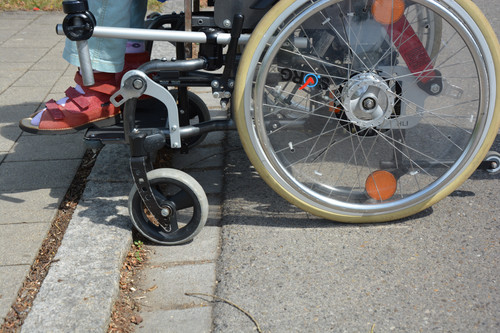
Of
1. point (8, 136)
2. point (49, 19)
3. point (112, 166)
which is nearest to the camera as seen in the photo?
point (112, 166)

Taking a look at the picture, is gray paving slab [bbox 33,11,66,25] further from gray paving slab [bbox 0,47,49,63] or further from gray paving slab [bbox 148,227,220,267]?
gray paving slab [bbox 148,227,220,267]

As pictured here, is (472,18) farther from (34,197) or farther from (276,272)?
(34,197)

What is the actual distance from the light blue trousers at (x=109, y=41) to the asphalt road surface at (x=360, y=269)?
778mm

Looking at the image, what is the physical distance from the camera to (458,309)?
2029 millimetres

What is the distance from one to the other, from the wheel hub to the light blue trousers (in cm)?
99

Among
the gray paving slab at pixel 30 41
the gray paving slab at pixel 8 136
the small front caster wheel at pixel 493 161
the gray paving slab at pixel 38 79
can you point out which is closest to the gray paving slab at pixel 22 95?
the gray paving slab at pixel 38 79

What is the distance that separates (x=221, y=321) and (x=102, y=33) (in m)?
1.11

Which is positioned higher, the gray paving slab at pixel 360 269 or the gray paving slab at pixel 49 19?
the gray paving slab at pixel 360 269

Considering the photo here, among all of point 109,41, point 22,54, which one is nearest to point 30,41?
point 22,54

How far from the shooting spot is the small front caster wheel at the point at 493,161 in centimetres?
264

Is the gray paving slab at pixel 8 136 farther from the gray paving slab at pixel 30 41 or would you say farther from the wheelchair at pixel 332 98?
the gray paving slab at pixel 30 41

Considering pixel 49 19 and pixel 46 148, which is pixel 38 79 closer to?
pixel 46 148

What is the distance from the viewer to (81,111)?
2699 millimetres

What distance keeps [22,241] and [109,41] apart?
89 cm
